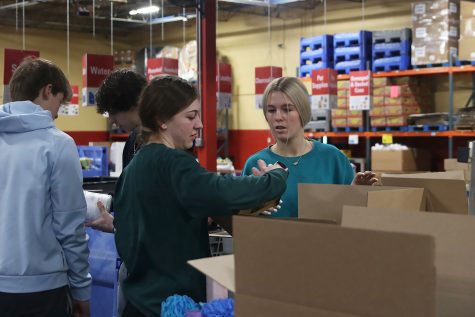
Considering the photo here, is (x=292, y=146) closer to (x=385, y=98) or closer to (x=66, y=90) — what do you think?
(x=66, y=90)

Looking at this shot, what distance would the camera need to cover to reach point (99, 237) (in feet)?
11.4

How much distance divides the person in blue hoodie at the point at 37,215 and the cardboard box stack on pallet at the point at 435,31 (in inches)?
286

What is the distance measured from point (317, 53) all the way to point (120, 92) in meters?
7.85

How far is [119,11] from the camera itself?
12883 millimetres

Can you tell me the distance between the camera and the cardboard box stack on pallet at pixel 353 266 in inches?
41.4

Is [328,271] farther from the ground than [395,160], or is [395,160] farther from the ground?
[328,271]

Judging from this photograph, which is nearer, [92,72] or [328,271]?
[328,271]

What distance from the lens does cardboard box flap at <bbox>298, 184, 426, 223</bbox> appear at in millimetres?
1912

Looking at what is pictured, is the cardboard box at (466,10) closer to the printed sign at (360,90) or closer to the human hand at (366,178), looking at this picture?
the printed sign at (360,90)

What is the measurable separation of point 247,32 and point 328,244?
39.9 feet

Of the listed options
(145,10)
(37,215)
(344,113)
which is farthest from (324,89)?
(37,215)

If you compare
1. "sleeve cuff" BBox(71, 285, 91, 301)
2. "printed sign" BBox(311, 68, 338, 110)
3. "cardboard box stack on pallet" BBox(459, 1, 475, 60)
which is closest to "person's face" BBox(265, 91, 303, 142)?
"sleeve cuff" BBox(71, 285, 91, 301)

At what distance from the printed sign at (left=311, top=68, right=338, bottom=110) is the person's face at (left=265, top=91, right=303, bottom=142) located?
20.5 ft

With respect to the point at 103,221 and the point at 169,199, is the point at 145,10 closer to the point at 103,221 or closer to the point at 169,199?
the point at 103,221
